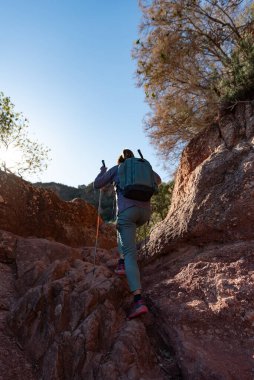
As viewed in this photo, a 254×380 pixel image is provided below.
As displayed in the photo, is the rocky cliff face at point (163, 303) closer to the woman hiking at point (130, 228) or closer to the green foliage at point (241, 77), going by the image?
the woman hiking at point (130, 228)

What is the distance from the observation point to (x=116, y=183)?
5887 millimetres

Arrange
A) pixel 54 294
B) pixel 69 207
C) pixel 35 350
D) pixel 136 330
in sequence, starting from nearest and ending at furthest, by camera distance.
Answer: pixel 136 330 → pixel 35 350 → pixel 54 294 → pixel 69 207

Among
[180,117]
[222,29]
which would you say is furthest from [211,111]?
[222,29]

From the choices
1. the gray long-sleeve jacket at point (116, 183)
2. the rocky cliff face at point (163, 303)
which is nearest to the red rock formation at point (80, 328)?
the rocky cliff face at point (163, 303)

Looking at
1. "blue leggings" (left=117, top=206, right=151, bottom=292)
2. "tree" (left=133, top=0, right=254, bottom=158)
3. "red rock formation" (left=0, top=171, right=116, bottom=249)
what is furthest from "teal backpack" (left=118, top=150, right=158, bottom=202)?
"tree" (left=133, top=0, right=254, bottom=158)

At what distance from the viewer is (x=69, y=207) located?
11.7m

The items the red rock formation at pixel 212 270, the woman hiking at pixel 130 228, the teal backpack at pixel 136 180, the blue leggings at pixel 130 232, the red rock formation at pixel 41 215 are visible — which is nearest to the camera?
the red rock formation at pixel 212 270

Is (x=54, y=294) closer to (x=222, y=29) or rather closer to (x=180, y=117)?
(x=180, y=117)

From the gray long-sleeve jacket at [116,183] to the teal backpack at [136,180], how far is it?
9cm

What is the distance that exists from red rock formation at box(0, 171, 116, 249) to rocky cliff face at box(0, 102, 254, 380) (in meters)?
1.67

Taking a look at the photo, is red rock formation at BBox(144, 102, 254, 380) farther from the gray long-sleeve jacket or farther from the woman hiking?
the gray long-sleeve jacket

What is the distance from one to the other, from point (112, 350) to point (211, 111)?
10074 mm

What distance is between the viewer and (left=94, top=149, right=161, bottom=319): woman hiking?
4934 mm

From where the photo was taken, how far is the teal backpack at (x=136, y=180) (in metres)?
5.43
